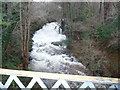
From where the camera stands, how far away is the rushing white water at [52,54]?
6.82 feet

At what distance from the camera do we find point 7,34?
7.25 feet

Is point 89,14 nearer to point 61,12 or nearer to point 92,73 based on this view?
point 61,12

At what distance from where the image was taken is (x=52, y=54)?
2.12 metres

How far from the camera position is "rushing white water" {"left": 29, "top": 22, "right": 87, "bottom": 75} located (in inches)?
81.9

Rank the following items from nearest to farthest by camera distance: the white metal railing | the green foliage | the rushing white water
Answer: the white metal railing → the green foliage → the rushing white water

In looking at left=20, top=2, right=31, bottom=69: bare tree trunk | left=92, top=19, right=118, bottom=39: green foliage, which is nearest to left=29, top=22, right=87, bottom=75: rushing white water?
left=20, top=2, right=31, bottom=69: bare tree trunk

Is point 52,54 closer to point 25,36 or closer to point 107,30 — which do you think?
point 25,36

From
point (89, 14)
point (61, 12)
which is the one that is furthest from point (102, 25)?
point (61, 12)

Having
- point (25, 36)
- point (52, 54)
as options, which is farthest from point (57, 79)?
point (25, 36)

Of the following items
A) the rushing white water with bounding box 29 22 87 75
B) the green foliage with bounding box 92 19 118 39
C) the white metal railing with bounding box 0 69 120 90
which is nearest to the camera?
the white metal railing with bounding box 0 69 120 90

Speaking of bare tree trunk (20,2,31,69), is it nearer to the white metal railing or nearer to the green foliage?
the white metal railing

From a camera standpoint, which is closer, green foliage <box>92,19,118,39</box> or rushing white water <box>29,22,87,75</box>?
green foliage <box>92,19,118,39</box>

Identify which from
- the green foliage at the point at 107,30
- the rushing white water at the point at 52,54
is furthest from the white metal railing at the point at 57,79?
the green foliage at the point at 107,30

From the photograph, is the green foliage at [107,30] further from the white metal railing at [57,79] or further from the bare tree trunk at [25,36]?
the bare tree trunk at [25,36]
